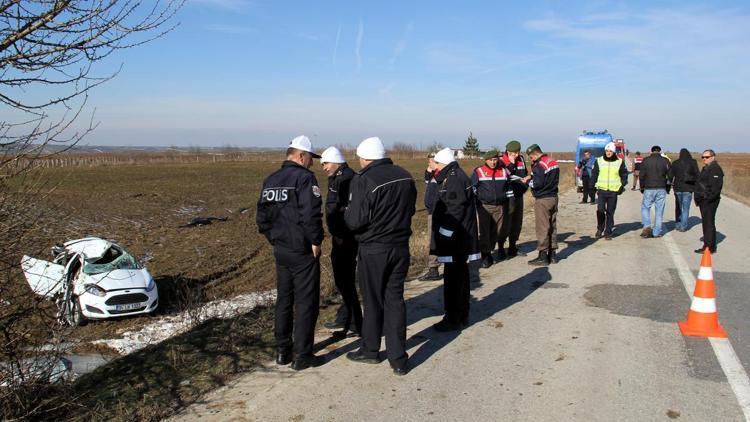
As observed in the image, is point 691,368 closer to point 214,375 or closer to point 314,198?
point 314,198

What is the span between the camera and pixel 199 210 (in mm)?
24766

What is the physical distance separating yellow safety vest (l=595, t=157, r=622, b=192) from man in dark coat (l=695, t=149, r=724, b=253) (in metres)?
1.44

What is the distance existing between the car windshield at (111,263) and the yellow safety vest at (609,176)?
31.1 ft

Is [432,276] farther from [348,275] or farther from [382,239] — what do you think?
[382,239]

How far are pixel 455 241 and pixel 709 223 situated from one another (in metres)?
6.56

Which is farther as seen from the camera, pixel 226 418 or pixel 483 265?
pixel 483 265

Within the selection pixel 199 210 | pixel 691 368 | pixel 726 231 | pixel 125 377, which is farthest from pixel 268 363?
pixel 199 210

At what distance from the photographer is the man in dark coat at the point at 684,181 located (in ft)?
42.4

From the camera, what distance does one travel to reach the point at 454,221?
6172mm

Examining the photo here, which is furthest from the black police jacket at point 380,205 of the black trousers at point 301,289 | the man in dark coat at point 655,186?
the man in dark coat at point 655,186

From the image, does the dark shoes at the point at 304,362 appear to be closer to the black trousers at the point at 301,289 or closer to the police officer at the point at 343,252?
the black trousers at the point at 301,289

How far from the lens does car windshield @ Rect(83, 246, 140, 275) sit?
1106 cm

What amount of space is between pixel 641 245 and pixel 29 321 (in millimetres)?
10312

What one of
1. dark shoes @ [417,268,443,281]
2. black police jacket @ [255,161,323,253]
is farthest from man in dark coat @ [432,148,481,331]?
dark shoes @ [417,268,443,281]
